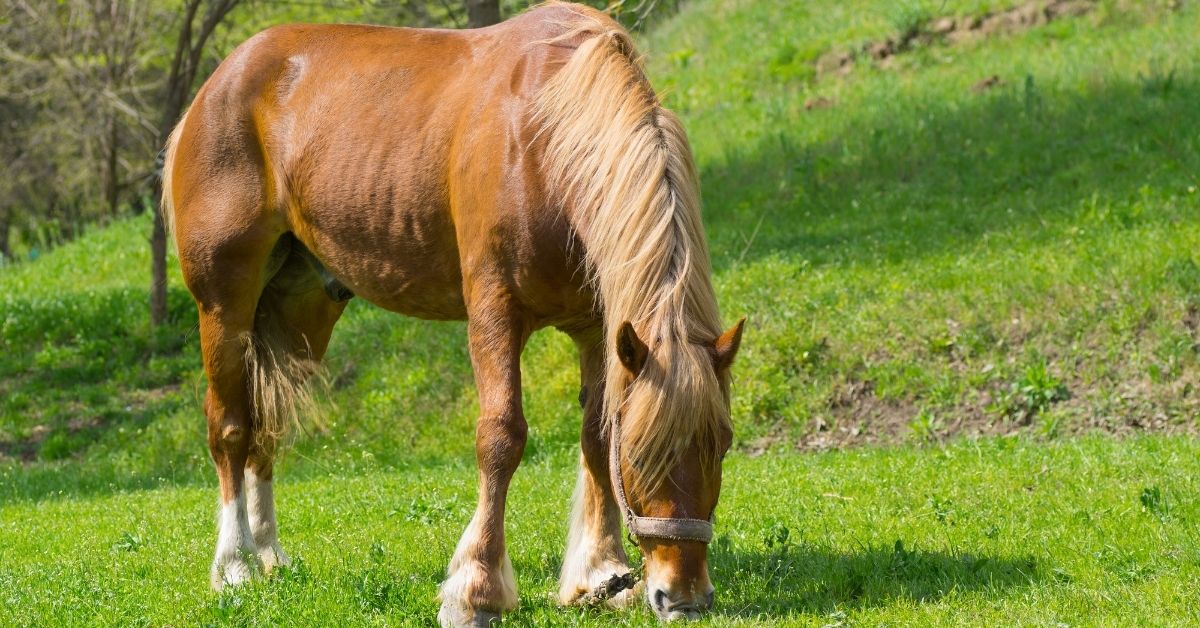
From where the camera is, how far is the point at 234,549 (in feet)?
19.1

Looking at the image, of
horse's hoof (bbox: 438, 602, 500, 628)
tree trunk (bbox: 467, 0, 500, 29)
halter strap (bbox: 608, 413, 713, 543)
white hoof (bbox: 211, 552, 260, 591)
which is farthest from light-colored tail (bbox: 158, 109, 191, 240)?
tree trunk (bbox: 467, 0, 500, 29)

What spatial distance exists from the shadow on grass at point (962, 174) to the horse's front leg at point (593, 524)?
5.82 m

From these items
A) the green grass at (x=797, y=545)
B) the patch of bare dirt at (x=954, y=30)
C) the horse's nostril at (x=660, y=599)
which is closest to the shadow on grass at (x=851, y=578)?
the green grass at (x=797, y=545)

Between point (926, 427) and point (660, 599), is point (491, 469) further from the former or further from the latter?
point (926, 427)

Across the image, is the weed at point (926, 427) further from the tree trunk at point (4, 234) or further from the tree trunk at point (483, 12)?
Answer: the tree trunk at point (4, 234)

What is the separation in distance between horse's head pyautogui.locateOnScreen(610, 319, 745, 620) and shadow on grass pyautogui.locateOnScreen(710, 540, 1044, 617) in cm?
44

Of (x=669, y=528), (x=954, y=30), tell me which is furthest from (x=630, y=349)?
(x=954, y=30)

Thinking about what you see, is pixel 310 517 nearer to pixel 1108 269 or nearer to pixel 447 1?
pixel 1108 269

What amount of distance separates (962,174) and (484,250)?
9.22 m

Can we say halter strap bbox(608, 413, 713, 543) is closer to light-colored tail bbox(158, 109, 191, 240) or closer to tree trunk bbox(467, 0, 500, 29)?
light-colored tail bbox(158, 109, 191, 240)

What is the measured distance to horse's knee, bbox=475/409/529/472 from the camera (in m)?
4.80

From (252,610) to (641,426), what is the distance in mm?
1861

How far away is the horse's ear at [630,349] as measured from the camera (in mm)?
4309

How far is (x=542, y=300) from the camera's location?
4.92 metres
